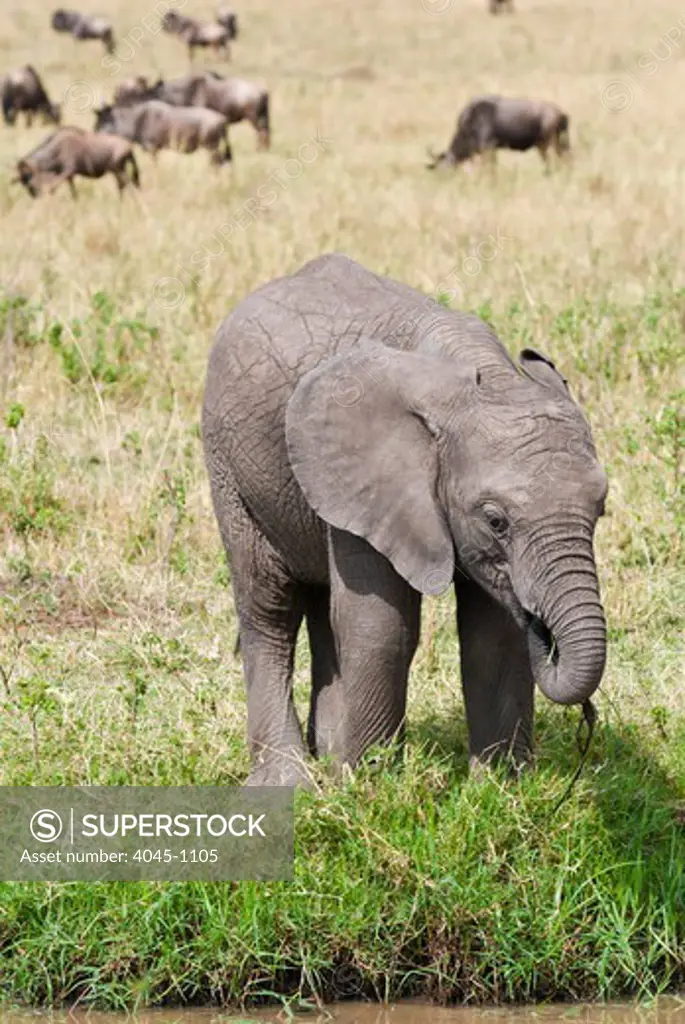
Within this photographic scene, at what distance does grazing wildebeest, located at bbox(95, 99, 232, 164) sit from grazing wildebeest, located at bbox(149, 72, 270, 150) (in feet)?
4.22

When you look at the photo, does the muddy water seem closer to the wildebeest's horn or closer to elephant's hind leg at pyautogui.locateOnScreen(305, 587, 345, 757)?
elephant's hind leg at pyautogui.locateOnScreen(305, 587, 345, 757)

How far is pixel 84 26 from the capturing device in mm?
39219

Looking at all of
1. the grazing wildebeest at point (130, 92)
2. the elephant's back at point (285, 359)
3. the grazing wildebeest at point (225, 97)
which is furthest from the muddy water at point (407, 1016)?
the grazing wildebeest at point (130, 92)

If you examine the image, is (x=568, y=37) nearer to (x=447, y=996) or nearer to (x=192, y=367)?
(x=192, y=367)

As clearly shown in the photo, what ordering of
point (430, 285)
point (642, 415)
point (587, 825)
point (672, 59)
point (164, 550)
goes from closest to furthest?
point (587, 825)
point (164, 550)
point (642, 415)
point (430, 285)
point (672, 59)

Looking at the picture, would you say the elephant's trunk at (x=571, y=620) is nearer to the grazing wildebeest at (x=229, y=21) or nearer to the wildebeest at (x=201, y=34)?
the wildebeest at (x=201, y=34)

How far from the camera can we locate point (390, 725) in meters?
5.67

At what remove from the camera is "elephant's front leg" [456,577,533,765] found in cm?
558

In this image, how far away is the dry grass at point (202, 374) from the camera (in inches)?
267

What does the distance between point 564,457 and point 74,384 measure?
526 cm

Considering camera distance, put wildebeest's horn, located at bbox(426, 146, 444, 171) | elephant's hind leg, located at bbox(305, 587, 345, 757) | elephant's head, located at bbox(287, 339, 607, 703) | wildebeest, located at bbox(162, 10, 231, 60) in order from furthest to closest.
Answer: wildebeest, located at bbox(162, 10, 231, 60), wildebeest's horn, located at bbox(426, 146, 444, 171), elephant's hind leg, located at bbox(305, 587, 345, 757), elephant's head, located at bbox(287, 339, 607, 703)

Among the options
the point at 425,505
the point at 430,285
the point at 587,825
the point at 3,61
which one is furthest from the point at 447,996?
the point at 3,61

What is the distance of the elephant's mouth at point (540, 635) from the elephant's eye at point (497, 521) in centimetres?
22

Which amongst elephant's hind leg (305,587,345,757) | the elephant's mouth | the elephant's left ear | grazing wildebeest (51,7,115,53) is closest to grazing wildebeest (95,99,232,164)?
grazing wildebeest (51,7,115,53)
